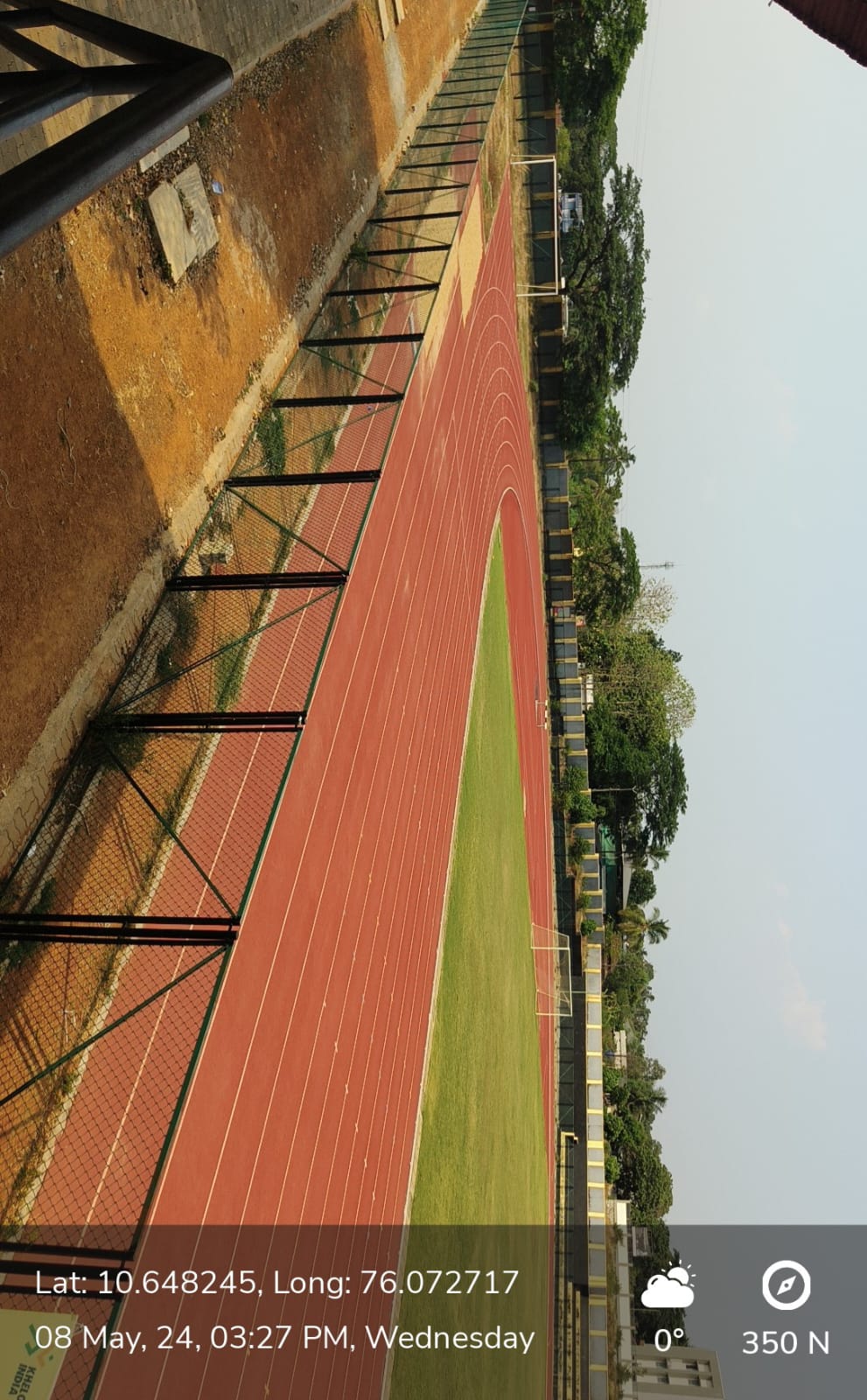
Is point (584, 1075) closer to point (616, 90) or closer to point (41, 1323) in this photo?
point (41, 1323)

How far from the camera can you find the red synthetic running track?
302 inches

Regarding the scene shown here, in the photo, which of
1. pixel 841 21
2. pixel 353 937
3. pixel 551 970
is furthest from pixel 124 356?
pixel 551 970

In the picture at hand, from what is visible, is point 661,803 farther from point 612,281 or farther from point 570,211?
point 570,211

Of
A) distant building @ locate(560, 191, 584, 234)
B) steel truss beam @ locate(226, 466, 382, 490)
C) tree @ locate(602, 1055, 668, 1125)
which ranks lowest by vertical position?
steel truss beam @ locate(226, 466, 382, 490)

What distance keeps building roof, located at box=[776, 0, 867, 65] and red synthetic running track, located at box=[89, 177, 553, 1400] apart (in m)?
6.16

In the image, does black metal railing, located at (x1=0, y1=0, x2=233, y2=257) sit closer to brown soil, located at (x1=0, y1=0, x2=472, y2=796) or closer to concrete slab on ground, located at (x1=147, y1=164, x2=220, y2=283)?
brown soil, located at (x1=0, y1=0, x2=472, y2=796)

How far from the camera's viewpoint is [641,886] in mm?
44250

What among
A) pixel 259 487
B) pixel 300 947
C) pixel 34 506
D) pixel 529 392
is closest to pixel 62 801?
pixel 34 506

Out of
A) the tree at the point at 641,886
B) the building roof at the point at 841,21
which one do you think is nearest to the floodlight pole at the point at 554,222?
the building roof at the point at 841,21

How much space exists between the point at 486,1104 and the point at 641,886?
96.6 ft

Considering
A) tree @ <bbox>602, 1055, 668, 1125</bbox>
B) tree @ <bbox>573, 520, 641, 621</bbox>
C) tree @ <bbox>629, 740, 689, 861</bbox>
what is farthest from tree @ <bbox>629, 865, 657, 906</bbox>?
tree @ <bbox>573, 520, 641, 621</bbox>

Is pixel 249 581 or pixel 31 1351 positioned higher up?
pixel 249 581

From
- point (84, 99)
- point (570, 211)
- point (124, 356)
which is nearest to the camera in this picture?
point (84, 99)

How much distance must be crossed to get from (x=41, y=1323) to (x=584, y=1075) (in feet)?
79.9
